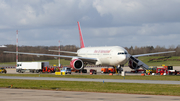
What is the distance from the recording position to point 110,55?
6391 centimetres

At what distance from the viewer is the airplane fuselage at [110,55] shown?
202 feet

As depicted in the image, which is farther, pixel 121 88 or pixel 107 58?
pixel 107 58

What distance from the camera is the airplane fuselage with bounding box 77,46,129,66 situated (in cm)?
6159

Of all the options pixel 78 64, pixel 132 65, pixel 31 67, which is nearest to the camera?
pixel 78 64

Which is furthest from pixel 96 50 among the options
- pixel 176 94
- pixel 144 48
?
pixel 144 48

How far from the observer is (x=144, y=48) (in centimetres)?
15575

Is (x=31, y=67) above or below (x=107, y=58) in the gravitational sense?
below

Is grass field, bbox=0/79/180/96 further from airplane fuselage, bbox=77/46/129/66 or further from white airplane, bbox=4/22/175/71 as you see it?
white airplane, bbox=4/22/175/71

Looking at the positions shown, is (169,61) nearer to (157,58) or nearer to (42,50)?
(157,58)

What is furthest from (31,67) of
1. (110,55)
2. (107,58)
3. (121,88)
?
(121,88)

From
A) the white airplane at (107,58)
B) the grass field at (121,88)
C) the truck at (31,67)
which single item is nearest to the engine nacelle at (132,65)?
the white airplane at (107,58)

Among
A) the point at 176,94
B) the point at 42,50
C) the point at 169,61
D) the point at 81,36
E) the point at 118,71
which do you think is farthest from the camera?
the point at 169,61

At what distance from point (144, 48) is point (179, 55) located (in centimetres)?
2557

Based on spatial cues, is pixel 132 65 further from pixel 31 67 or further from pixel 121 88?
pixel 121 88
